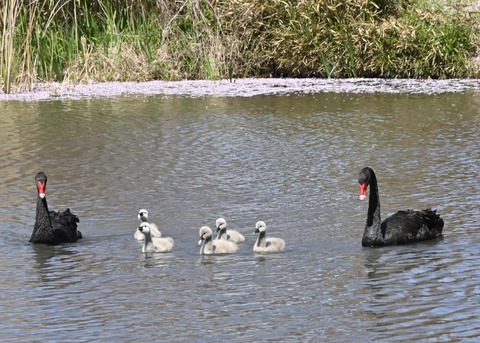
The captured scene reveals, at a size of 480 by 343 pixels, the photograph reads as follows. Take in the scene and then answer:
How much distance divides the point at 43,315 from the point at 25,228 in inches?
135

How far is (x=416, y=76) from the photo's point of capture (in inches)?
926

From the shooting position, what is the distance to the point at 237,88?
2238 cm

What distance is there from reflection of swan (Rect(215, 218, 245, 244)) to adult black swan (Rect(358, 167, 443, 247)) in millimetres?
1174

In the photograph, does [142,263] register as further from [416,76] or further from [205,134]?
[416,76]

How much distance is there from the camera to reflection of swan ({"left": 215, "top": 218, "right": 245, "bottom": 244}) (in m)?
10.3

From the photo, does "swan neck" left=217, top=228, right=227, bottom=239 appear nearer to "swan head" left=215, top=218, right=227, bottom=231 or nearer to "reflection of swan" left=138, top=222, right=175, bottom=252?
"swan head" left=215, top=218, right=227, bottom=231

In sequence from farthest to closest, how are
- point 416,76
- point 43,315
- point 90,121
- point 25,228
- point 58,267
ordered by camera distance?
point 416,76, point 90,121, point 25,228, point 58,267, point 43,315

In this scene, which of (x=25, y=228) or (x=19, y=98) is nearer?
(x=25, y=228)

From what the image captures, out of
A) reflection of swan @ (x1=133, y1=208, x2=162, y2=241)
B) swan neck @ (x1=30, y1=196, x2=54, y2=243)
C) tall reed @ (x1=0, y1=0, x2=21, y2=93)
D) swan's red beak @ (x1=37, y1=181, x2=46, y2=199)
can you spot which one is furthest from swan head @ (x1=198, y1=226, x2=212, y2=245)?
tall reed @ (x1=0, y1=0, x2=21, y2=93)

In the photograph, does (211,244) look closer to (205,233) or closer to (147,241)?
(205,233)

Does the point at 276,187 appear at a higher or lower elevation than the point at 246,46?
lower

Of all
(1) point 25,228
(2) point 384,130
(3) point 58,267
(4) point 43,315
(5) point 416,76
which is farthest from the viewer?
(5) point 416,76

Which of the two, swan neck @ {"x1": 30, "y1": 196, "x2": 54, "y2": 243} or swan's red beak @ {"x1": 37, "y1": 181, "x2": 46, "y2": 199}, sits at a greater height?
swan's red beak @ {"x1": 37, "y1": 181, "x2": 46, "y2": 199}

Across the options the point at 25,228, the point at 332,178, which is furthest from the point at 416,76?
the point at 25,228
